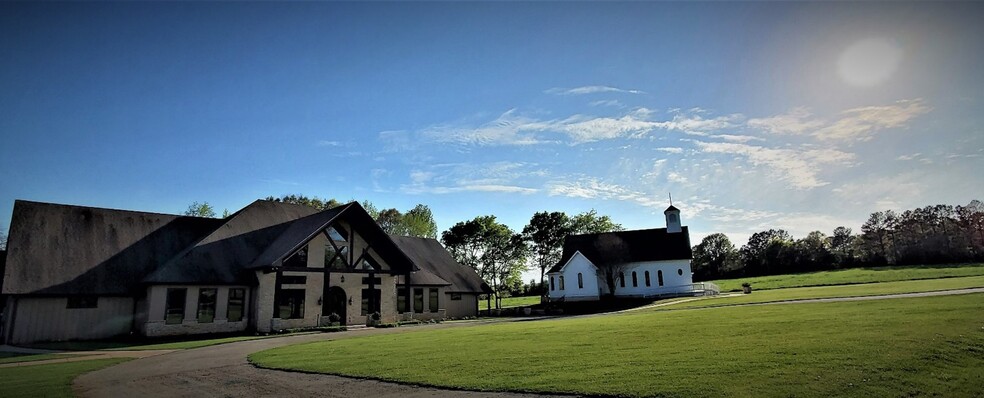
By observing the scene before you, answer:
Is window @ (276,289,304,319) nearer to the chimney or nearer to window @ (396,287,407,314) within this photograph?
window @ (396,287,407,314)

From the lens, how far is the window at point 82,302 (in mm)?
26344

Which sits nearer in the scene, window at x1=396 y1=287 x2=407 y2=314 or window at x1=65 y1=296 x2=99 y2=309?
window at x1=65 y1=296 x2=99 y2=309

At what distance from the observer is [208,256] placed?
2975cm

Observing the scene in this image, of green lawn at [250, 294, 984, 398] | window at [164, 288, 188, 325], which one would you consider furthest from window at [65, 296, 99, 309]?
green lawn at [250, 294, 984, 398]

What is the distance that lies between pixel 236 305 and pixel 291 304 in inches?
120

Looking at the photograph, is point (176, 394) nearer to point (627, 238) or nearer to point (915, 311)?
point (915, 311)

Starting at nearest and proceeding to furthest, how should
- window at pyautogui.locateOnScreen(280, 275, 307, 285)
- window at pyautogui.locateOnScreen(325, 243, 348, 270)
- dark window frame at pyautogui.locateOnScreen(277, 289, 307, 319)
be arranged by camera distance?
dark window frame at pyautogui.locateOnScreen(277, 289, 307, 319) < window at pyautogui.locateOnScreen(280, 275, 307, 285) < window at pyautogui.locateOnScreen(325, 243, 348, 270)

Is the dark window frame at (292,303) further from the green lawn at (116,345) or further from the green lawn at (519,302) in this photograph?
the green lawn at (519,302)

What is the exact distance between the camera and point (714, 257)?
97.9 metres

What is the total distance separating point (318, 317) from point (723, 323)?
2396 cm

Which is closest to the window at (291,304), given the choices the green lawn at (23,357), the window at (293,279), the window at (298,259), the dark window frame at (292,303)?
the dark window frame at (292,303)

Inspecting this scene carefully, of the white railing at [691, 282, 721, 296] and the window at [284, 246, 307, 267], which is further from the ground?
the window at [284, 246, 307, 267]

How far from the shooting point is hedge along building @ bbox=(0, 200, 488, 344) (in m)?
Answer: 26.2

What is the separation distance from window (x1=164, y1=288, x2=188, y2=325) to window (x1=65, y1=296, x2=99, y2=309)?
3733 mm
